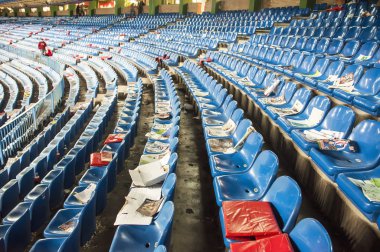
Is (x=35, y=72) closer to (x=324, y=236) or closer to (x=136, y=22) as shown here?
(x=136, y=22)

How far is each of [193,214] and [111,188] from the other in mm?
781

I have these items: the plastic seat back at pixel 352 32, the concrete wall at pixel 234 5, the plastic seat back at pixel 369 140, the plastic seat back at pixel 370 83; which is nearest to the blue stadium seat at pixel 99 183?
the plastic seat back at pixel 369 140

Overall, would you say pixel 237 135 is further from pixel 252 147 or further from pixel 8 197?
pixel 8 197

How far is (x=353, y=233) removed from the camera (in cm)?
172

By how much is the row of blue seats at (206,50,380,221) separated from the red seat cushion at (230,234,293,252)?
473mm

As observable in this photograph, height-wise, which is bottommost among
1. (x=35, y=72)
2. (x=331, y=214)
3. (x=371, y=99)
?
(x=35, y=72)

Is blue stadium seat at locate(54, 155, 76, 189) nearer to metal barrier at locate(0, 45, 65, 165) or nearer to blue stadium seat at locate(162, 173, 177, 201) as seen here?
blue stadium seat at locate(162, 173, 177, 201)

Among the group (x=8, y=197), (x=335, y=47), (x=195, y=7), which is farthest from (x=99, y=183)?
(x=195, y=7)

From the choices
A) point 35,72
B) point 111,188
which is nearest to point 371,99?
point 111,188

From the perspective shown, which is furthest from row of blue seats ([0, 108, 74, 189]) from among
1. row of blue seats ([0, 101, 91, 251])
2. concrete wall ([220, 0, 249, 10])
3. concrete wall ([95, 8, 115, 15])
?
concrete wall ([95, 8, 115, 15])

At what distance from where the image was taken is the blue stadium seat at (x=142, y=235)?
1693 mm

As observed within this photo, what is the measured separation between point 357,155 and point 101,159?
2.09 meters

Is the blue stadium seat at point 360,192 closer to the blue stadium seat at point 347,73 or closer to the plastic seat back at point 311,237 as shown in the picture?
the plastic seat back at point 311,237

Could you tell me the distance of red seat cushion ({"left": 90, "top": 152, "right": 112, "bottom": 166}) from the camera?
2.73m
